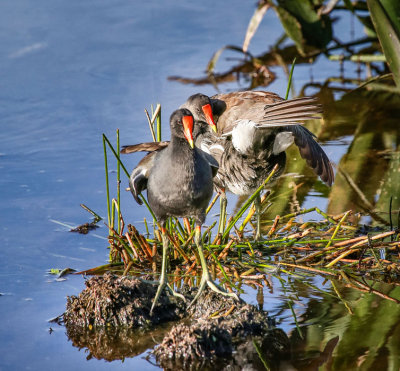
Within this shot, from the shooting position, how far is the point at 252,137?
12.2ft

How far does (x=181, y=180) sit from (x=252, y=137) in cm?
64

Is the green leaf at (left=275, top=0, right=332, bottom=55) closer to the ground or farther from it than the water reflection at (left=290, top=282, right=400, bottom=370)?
farther from it

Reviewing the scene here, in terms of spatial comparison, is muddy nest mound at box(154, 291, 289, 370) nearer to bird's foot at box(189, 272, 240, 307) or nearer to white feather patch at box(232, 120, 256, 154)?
bird's foot at box(189, 272, 240, 307)

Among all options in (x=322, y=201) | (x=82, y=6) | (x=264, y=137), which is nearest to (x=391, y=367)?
(x=264, y=137)

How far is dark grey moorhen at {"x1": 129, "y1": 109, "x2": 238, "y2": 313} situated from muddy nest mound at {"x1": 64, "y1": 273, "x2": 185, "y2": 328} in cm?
8

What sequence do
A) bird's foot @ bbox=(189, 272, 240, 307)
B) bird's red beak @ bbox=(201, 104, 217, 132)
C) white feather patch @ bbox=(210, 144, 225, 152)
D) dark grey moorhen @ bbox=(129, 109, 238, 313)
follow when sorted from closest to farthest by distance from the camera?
bird's foot @ bbox=(189, 272, 240, 307) → dark grey moorhen @ bbox=(129, 109, 238, 313) → bird's red beak @ bbox=(201, 104, 217, 132) → white feather patch @ bbox=(210, 144, 225, 152)

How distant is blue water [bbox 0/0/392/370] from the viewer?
335cm

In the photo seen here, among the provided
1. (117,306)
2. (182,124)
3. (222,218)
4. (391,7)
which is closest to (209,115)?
(222,218)

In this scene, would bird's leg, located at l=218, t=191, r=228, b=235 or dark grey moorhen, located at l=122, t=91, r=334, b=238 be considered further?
bird's leg, located at l=218, t=191, r=228, b=235

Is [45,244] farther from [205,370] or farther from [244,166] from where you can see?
[205,370]

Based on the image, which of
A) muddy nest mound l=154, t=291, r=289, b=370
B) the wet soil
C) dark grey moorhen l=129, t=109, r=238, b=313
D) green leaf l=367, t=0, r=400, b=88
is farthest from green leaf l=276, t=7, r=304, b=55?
muddy nest mound l=154, t=291, r=289, b=370

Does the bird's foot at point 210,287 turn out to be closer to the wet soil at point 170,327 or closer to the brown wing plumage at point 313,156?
the wet soil at point 170,327

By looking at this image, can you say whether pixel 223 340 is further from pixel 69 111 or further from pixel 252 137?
pixel 69 111

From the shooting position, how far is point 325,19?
247 inches
